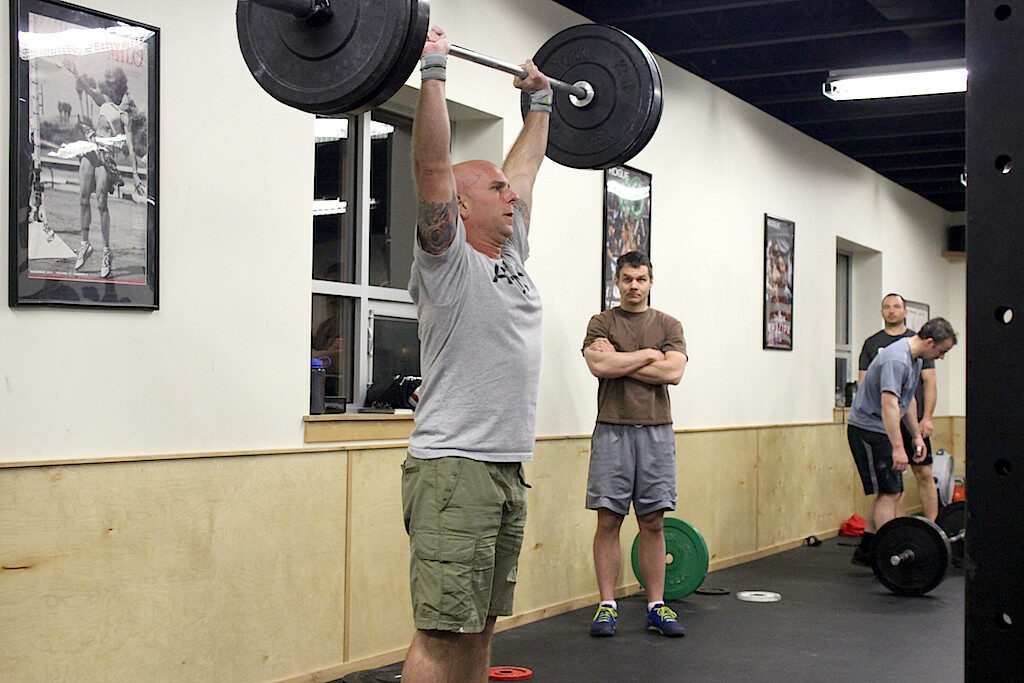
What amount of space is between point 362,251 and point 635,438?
119 cm

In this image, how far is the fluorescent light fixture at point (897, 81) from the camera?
16.6 ft

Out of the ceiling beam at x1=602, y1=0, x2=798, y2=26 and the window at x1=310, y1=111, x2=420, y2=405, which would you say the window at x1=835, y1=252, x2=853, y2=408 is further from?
the window at x1=310, y1=111, x2=420, y2=405

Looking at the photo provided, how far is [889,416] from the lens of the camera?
487 centimetres

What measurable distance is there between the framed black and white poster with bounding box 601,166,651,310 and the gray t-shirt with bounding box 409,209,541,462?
8.07 feet

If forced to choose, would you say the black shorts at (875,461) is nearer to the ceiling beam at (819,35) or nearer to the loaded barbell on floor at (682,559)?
the loaded barbell on floor at (682,559)

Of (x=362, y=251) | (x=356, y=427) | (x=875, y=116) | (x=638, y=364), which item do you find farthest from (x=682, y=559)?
(x=875, y=116)

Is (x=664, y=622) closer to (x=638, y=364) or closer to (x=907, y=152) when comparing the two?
(x=638, y=364)

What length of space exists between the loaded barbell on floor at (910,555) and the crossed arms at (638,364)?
1435 millimetres

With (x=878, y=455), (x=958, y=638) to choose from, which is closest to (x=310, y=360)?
(x=958, y=638)

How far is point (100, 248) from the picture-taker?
2.51 metres

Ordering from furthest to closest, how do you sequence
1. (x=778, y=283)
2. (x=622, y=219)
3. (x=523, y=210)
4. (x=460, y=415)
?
(x=778, y=283)
(x=622, y=219)
(x=523, y=210)
(x=460, y=415)

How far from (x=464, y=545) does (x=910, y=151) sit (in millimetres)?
5877

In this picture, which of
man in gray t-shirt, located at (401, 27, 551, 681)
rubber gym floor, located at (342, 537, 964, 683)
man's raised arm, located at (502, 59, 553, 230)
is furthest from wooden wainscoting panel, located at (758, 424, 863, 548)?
man in gray t-shirt, located at (401, 27, 551, 681)

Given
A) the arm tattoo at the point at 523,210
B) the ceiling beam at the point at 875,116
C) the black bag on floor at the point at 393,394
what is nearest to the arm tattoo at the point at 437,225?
the arm tattoo at the point at 523,210
